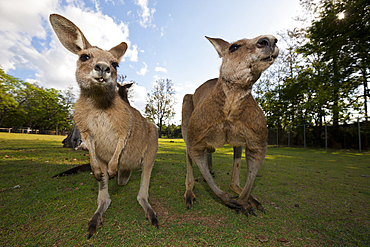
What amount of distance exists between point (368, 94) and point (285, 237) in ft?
55.9

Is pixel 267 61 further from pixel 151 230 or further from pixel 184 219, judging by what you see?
pixel 151 230

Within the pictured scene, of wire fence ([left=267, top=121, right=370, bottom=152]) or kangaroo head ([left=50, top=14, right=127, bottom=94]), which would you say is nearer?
kangaroo head ([left=50, top=14, right=127, bottom=94])

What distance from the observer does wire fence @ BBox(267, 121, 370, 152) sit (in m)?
11.8

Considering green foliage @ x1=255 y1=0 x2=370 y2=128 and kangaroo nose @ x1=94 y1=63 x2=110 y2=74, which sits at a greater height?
green foliage @ x1=255 y1=0 x2=370 y2=128

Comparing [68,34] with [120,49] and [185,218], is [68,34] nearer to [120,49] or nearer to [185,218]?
[120,49]

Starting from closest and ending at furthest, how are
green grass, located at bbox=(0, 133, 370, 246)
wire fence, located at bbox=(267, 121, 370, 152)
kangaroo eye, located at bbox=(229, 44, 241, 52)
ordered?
green grass, located at bbox=(0, 133, 370, 246)
kangaroo eye, located at bbox=(229, 44, 241, 52)
wire fence, located at bbox=(267, 121, 370, 152)

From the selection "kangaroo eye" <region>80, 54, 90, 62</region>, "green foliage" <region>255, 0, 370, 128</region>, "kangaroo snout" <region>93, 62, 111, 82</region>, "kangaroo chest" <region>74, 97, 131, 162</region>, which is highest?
"green foliage" <region>255, 0, 370, 128</region>

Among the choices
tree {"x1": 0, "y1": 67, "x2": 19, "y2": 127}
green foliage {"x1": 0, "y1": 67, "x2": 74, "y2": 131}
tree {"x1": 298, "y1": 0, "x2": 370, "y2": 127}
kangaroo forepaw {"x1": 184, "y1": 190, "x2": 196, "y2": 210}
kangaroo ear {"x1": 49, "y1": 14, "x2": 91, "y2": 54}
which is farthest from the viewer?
green foliage {"x1": 0, "y1": 67, "x2": 74, "y2": 131}

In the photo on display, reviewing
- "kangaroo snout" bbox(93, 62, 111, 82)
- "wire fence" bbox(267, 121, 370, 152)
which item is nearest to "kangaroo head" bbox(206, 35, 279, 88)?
"kangaroo snout" bbox(93, 62, 111, 82)

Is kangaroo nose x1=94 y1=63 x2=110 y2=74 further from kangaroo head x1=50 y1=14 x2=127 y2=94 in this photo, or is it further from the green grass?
the green grass

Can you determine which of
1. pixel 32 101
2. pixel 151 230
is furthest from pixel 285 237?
pixel 32 101

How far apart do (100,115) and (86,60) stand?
66 centimetres

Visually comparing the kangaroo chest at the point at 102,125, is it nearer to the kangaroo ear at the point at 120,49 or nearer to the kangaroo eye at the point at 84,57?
the kangaroo eye at the point at 84,57

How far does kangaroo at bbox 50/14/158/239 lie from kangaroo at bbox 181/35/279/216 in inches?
35.8
